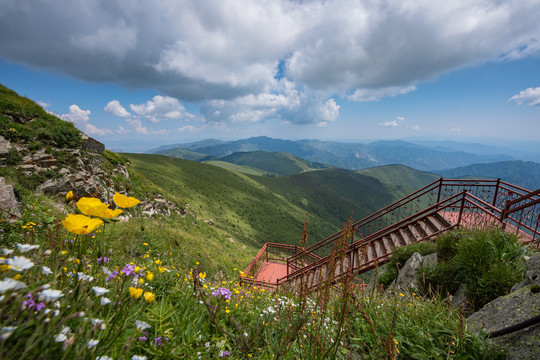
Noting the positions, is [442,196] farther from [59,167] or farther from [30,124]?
[30,124]

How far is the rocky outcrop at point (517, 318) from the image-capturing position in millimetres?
2380

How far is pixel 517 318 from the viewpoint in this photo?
2.73 m

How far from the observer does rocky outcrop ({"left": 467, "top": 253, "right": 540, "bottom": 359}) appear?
2.38 m

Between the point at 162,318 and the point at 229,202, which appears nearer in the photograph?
the point at 162,318

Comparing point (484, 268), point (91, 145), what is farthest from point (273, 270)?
point (91, 145)

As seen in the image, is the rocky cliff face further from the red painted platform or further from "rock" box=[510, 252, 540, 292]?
"rock" box=[510, 252, 540, 292]

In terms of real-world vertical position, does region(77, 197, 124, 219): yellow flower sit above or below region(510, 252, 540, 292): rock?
above

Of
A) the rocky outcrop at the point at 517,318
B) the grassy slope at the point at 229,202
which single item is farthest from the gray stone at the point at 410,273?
the grassy slope at the point at 229,202

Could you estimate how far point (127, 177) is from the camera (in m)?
16.2

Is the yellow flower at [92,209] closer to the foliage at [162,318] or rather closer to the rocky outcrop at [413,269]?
the foliage at [162,318]

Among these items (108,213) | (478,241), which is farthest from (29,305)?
(478,241)

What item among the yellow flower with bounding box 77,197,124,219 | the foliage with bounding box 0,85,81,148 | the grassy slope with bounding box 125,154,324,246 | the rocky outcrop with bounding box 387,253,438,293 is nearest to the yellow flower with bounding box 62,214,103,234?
the yellow flower with bounding box 77,197,124,219

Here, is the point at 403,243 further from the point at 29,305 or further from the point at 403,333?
the point at 29,305

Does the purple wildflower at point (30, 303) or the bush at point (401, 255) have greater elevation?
the purple wildflower at point (30, 303)
